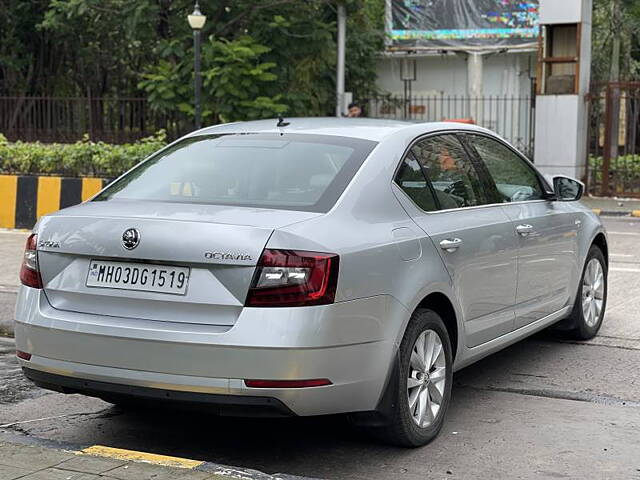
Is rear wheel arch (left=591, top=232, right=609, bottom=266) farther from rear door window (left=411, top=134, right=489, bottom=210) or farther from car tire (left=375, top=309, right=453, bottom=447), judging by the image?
car tire (left=375, top=309, right=453, bottom=447)

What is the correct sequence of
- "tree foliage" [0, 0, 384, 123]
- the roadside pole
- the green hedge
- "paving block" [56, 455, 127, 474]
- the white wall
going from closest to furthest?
"paving block" [56, 455, 127, 474] → the green hedge → "tree foliage" [0, 0, 384, 123] → the roadside pole → the white wall

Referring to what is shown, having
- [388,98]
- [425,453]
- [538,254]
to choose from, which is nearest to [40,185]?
[538,254]

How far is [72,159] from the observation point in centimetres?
1553

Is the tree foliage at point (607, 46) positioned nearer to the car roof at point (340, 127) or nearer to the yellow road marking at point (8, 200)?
the yellow road marking at point (8, 200)

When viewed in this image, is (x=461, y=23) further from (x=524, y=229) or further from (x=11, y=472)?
(x=11, y=472)

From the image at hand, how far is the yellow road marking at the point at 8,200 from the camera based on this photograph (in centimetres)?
1462

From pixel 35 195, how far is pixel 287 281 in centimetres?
1073

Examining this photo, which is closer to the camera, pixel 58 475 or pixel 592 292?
pixel 58 475

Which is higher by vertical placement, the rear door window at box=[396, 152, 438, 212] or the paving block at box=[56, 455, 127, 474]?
the rear door window at box=[396, 152, 438, 212]

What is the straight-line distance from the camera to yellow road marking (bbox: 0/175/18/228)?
1462 cm

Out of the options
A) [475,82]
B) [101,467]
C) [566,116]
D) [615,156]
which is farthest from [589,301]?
[475,82]

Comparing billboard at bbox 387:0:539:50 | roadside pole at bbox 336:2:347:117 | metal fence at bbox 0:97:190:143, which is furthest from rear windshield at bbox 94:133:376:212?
billboard at bbox 387:0:539:50

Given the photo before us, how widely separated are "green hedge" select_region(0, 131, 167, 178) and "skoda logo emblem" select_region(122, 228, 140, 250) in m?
10.8

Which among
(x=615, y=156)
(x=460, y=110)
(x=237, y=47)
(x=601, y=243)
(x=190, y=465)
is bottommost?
(x=190, y=465)
